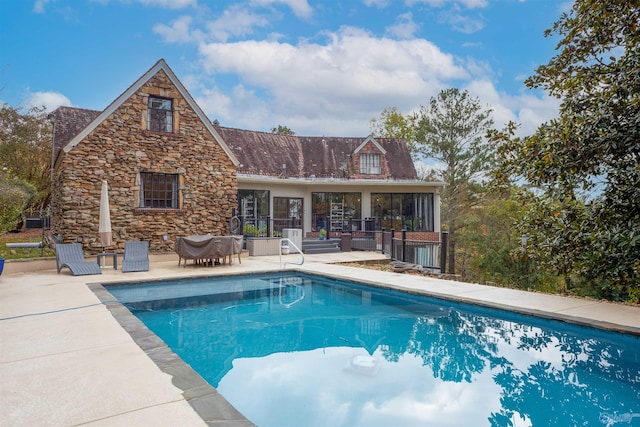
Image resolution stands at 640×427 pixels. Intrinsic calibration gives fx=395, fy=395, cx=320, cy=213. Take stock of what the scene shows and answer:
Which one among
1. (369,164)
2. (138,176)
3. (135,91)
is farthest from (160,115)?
(369,164)

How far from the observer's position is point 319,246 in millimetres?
16203

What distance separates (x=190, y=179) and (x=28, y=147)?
15560 millimetres

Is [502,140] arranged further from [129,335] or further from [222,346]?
[129,335]

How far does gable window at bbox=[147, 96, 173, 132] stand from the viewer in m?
13.4

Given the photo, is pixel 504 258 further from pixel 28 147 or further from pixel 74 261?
pixel 28 147

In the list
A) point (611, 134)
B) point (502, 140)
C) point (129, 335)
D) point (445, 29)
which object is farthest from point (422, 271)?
point (445, 29)

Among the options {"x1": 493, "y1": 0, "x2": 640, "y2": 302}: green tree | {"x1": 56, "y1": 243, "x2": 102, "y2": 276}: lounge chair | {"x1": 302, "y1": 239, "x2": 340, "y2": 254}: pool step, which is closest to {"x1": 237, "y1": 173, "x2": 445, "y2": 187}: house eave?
{"x1": 302, "y1": 239, "x2": 340, "y2": 254}: pool step

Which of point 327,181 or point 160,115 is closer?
point 160,115

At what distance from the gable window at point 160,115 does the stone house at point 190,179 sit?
33 millimetres

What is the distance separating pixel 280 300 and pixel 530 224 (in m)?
4.95

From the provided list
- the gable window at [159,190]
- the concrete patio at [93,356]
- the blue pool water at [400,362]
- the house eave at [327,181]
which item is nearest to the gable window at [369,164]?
the house eave at [327,181]

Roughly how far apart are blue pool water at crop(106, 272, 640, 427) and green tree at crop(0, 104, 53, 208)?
65.5 ft

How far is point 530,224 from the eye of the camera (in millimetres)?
6898

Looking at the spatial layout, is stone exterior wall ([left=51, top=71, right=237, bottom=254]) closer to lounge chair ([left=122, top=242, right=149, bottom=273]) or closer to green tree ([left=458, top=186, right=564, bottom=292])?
lounge chair ([left=122, top=242, right=149, bottom=273])
